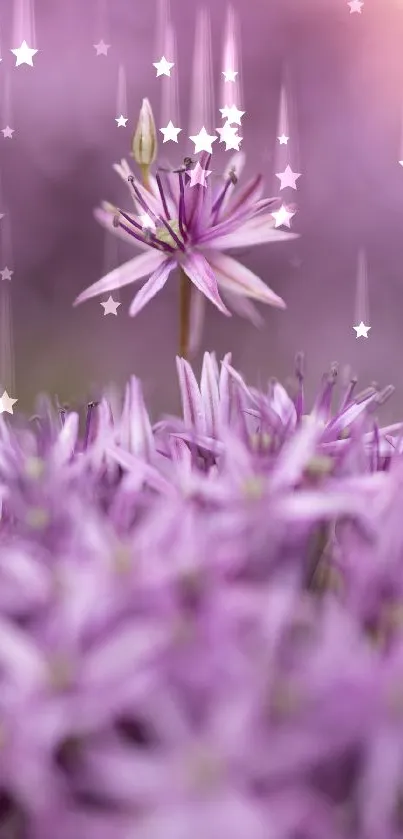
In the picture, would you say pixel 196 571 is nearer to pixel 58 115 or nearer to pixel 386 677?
pixel 386 677

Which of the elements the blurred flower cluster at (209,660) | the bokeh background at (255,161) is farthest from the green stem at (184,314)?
the bokeh background at (255,161)

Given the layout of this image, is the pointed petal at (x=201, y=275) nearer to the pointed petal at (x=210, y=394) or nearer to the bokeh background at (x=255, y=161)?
the pointed petal at (x=210, y=394)

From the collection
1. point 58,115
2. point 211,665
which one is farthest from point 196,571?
point 58,115

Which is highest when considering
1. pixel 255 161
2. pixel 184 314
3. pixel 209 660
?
pixel 255 161

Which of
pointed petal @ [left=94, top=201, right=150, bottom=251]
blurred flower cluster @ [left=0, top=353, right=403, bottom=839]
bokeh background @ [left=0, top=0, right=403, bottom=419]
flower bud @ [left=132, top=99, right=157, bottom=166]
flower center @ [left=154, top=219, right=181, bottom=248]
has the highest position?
bokeh background @ [left=0, top=0, right=403, bottom=419]

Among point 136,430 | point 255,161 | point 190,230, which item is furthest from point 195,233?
point 255,161

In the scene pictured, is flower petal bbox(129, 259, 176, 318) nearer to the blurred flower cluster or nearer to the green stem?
the green stem

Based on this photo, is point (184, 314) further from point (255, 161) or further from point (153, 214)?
point (255, 161)

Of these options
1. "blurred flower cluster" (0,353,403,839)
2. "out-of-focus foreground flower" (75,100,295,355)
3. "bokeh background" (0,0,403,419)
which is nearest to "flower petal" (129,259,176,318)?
"out-of-focus foreground flower" (75,100,295,355)
